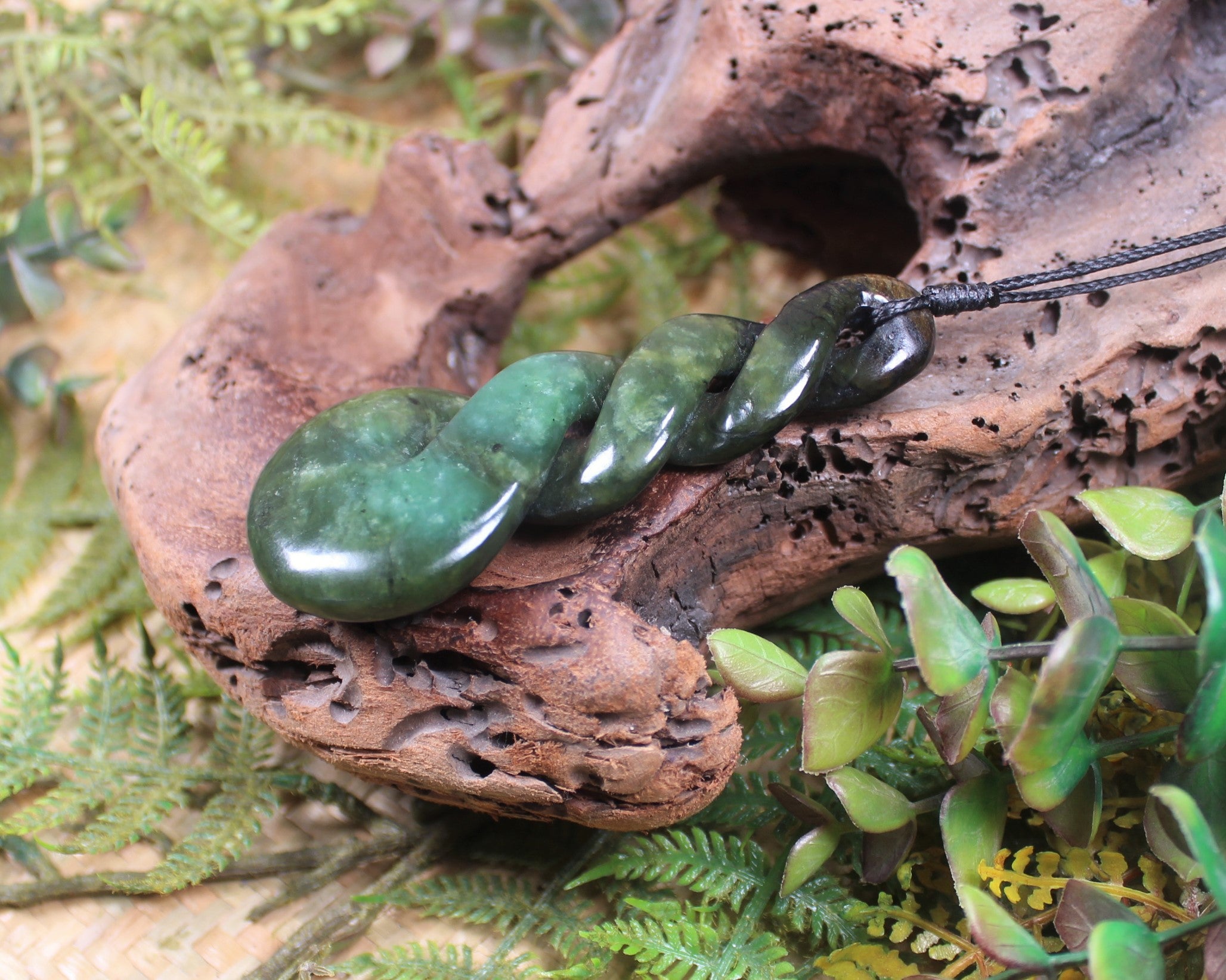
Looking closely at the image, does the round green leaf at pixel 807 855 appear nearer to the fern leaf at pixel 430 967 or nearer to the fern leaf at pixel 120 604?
the fern leaf at pixel 430 967

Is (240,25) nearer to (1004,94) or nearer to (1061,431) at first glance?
(1004,94)

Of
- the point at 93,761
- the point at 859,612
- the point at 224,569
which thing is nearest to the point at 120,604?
the point at 93,761

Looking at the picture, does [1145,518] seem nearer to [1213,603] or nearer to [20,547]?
[1213,603]

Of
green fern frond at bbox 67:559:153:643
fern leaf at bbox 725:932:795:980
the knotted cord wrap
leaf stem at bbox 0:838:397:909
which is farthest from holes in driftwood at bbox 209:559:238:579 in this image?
the knotted cord wrap

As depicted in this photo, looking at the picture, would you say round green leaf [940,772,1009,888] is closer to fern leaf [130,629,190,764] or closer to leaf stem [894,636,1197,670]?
leaf stem [894,636,1197,670]

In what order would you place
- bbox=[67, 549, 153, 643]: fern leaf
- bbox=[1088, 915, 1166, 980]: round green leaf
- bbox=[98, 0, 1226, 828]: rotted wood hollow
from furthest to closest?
bbox=[67, 549, 153, 643]: fern leaf
bbox=[98, 0, 1226, 828]: rotted wood hollow
bbox=[1088, 915, 1166, 980]: round green leaf

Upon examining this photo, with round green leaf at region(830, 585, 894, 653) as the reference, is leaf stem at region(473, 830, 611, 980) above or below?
below

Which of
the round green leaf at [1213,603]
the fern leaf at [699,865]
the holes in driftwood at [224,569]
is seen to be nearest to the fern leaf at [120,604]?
the holes in driftwood at [224,569]
